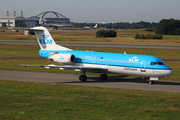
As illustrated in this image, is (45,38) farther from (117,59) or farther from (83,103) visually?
(83,103)

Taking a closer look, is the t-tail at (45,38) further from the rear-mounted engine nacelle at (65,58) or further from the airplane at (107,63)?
the rear-mounted engine nacelle at (65,58)

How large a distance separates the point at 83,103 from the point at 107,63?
1169 cm

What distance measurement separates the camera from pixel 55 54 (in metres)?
33.2

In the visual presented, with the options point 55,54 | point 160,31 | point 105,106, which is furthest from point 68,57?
point 160,31

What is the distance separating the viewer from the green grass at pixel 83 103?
1628 centimetres

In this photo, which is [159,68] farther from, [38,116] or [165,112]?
[38,116]

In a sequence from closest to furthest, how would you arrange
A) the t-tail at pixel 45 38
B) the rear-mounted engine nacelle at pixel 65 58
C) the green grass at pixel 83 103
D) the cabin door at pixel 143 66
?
the green grass at pixel 83 103, the cabin door at pixel 143 66, the rear-mounted engine nacelle at pixel 65 58, the t-tail at pixel 45 38

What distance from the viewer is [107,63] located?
30.5 metres


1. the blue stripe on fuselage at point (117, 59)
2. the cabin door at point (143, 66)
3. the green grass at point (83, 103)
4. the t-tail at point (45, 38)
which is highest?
the t-tail at point (45, 38)

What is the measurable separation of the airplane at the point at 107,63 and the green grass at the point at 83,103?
4227 millimetres

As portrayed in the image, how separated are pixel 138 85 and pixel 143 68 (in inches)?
72.2

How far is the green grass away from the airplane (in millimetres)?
4227

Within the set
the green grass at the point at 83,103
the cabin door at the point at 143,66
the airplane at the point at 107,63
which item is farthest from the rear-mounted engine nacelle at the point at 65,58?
the cabin door at the point at 143,66

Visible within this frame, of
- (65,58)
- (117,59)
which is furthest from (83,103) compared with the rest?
(65,58)
